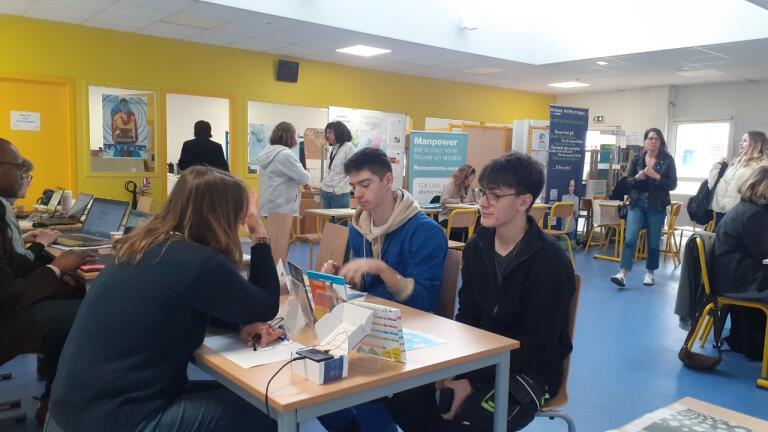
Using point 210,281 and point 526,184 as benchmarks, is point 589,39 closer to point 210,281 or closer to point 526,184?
point 526,184

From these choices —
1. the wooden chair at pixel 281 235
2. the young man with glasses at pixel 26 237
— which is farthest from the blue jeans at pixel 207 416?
the wooden chair at pixel 281 235

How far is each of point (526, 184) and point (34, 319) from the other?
6.44 ft

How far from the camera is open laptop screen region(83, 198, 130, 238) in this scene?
3.60m

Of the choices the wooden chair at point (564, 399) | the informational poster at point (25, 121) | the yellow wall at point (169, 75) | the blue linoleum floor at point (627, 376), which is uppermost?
the yellow wall at point (169, 75)

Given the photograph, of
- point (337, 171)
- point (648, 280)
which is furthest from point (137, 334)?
point (648, 280)

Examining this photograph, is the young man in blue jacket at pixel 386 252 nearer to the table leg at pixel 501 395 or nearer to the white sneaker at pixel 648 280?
the table leg at pixel 501 395

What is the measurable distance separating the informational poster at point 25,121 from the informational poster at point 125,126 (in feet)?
2.34

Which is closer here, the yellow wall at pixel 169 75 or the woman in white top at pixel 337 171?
the woman in white top at pixel 337 171

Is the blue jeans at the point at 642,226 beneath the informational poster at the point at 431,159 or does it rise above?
beneath

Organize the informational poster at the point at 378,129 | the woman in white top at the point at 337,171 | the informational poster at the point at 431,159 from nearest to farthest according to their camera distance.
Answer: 1. the woman in white top at the point at 337,171
2. the informational poster at the point at 431,159
3. the informational poster at the point at 378,129

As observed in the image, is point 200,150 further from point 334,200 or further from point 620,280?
point 620,280

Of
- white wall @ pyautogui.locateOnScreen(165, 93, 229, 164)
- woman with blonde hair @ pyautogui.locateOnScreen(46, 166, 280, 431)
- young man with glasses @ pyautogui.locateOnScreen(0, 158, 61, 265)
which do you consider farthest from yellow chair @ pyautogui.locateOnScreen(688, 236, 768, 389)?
white wall @ pyautogui.locateOnScreen(165, 93, 229, 164)

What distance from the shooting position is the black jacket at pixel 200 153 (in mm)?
6035

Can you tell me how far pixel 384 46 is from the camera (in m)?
7.64
